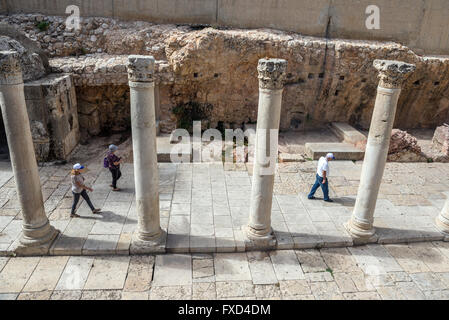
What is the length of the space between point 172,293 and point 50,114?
6.38 meters

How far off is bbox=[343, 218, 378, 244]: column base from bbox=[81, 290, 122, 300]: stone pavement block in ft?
15.0

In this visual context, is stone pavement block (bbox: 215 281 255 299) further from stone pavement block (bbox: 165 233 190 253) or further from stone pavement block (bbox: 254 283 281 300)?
stone pavement block (bbox: 165 233 190 253)

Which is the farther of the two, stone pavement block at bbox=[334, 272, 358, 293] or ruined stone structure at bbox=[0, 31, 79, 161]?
ruined stone structure at bbox=[0, 31, 79, 161]

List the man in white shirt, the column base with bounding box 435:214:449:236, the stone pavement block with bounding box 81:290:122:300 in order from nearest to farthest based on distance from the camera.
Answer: the stone pavement block with bounding box 81:290:122:300 → the column base with bounding box 435:214:449:236 → the man in white shirt

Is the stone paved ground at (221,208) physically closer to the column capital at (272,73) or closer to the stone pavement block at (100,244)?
the stone pavement block at (100,244)

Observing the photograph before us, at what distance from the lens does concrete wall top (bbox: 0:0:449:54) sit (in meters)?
11.8

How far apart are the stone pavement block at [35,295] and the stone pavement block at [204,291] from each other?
2.32m

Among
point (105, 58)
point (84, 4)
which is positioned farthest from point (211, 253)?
point (84, 4)

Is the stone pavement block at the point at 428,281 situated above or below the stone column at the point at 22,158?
below

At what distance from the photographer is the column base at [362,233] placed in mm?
6648

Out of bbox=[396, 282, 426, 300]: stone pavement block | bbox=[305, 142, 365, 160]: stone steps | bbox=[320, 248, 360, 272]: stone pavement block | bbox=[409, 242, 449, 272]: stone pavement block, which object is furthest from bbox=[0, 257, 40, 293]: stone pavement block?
bbox=[305, 142, 365, 160]: stone steps

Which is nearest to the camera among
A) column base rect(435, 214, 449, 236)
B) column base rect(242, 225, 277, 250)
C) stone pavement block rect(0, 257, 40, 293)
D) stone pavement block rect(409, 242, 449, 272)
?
stone pavement block rect(0, 257, 40, 293)

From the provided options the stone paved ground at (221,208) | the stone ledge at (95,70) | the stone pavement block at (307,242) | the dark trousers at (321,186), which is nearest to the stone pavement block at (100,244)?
the stone paved ground at (221,208)

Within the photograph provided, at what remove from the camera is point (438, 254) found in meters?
6.57
